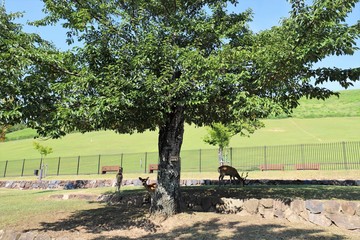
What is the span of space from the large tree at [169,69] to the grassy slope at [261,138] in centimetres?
3422

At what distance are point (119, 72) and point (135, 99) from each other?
2.87 feet

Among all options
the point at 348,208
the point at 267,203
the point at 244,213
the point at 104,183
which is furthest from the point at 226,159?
the point at 348,208

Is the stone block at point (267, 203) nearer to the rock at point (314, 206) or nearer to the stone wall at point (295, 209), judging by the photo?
the stone wall at point (295, 209)

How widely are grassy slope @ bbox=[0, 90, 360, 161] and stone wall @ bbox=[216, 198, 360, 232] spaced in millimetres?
33683

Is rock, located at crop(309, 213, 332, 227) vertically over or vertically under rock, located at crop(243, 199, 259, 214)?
under

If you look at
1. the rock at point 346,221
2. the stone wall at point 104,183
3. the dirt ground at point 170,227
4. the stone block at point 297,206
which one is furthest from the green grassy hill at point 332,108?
the dirt ground at point 170,227

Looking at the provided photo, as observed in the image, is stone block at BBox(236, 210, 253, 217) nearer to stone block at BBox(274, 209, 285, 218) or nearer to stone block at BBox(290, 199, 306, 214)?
stone block at BBox(274, 209, 285, 218)

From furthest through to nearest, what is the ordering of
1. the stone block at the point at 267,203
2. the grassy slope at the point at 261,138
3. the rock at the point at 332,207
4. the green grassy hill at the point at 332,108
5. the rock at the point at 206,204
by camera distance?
the green grassy hill at the point at 332,108 < the grassy slope at the point at 261,138 < the rock at the point at 206,204 < the stone block at the point at 267,203 < the rock at the point at 332,207

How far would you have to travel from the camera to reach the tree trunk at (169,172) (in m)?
10.5

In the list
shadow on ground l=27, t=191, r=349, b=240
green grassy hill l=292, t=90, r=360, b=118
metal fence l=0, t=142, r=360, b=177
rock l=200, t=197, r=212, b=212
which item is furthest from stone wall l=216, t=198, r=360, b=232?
green grassy hill l=292, t=90, r=360, b=118

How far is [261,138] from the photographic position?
4769cm

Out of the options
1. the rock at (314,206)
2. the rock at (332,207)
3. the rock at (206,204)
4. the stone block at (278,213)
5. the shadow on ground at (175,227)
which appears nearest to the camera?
the shadow on ground at (175,227)

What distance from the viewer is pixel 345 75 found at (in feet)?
30.4

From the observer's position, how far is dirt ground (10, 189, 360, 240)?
800 cm
